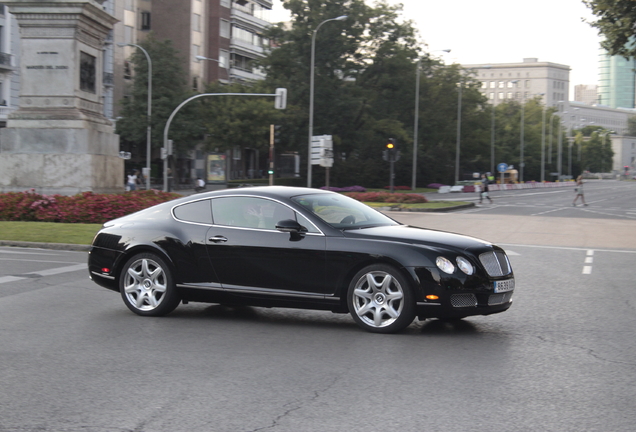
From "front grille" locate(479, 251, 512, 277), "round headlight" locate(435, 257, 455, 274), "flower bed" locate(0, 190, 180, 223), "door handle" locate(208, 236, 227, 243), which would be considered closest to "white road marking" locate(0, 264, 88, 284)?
"door handle" locate(208, 236, 227, 243)

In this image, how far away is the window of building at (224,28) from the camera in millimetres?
79281

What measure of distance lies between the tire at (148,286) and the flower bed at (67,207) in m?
11.6

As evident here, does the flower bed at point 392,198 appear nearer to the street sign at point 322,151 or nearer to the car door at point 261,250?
the street sign at point 322,151

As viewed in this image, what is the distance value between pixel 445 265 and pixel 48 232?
12661mm

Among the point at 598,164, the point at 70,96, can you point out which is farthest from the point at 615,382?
the point at 598,164

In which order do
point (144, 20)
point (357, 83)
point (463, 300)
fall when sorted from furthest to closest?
point (144, 20), point (357, 83), point (463, 300)

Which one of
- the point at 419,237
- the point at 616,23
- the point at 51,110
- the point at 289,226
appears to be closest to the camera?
the point at 419,237

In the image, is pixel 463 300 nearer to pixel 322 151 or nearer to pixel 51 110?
pixel 51 110

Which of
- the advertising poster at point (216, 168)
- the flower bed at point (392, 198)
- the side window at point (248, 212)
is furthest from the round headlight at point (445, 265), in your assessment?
the advertising poster at point (216, 168)

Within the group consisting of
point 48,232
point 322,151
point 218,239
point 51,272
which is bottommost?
point 51,272

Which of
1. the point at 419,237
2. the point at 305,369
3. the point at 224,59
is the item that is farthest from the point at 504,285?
the point at 224,59

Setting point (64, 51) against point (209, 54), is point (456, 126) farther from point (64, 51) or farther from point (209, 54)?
point (64, 51)

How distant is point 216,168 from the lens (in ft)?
Answer: 205

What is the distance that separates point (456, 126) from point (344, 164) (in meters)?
17.2
